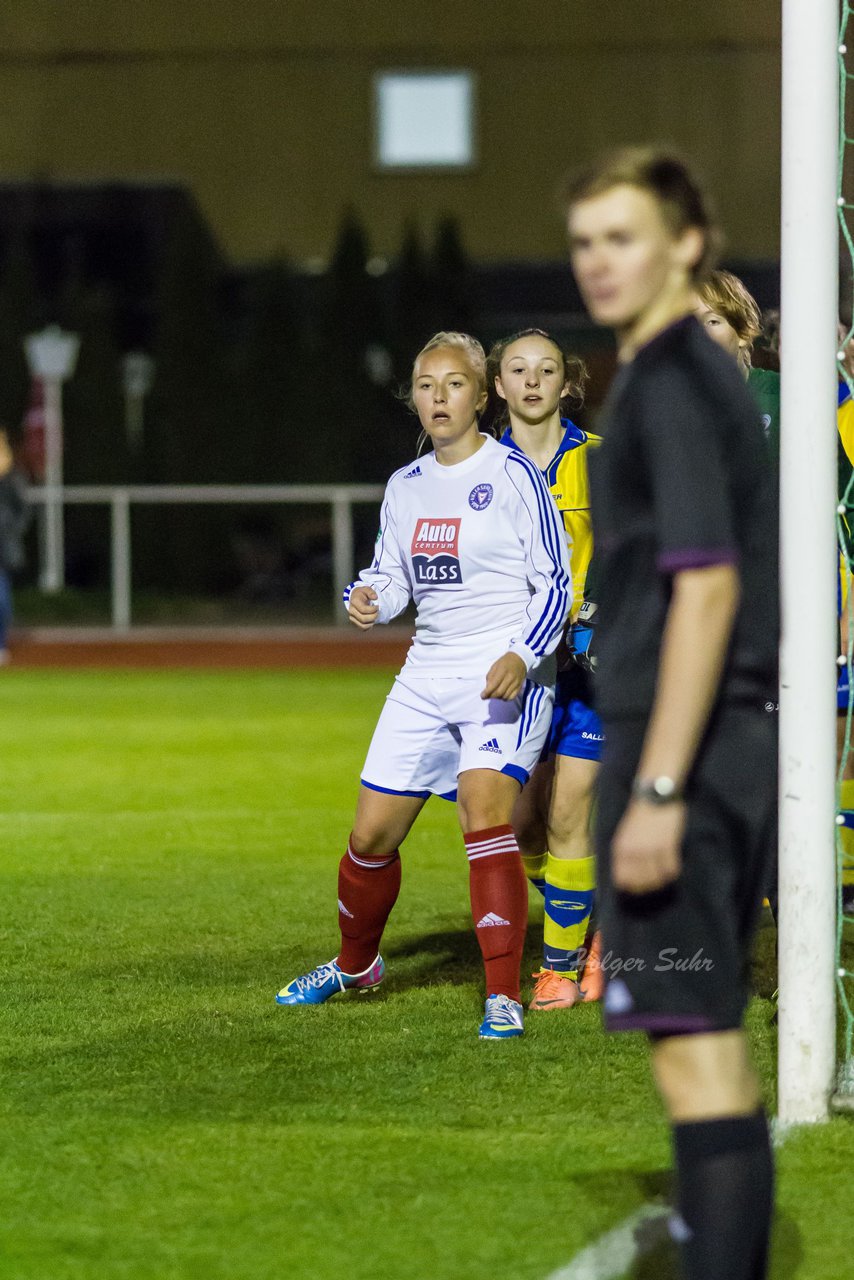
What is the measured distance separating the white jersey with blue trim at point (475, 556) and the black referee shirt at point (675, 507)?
7.22 ft

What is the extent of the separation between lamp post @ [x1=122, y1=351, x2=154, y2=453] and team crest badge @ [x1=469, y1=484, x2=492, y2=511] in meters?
21.7

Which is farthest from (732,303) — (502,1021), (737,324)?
(502,1021)

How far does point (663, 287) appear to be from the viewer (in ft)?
9.05

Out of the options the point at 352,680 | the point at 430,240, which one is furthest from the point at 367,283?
the point at 352,680

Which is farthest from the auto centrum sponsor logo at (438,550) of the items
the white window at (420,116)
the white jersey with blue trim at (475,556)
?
the white window at (420,116)

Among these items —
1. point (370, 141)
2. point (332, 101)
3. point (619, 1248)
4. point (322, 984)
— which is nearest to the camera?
point (619, 1248)

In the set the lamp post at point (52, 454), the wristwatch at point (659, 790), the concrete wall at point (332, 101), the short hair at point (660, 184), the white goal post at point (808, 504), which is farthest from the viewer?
the concrete wall at point (332, 101)

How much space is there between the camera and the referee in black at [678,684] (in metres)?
2.62

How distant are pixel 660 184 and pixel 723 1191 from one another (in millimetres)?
1448

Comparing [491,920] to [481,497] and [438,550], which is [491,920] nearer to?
[438,550]

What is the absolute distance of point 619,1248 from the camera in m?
3.47

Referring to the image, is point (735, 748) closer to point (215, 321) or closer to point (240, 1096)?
point (240, 1096)

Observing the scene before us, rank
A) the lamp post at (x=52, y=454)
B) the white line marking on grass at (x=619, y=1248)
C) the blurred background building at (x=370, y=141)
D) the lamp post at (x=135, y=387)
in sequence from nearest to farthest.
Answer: the white line marking on grass at (x=619, y=1248), the lamp post at (x=52, y=454), the lamp post at (x=135, y=387), the blurred background building at (x=370, y=141)

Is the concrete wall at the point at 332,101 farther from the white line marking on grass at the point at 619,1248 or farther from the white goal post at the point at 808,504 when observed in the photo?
the white line marking on grass at the point at 619,1248
